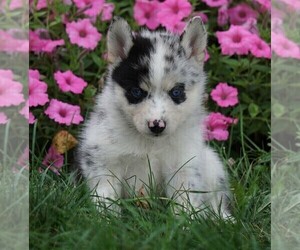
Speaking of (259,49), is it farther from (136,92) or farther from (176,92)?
(136,92)

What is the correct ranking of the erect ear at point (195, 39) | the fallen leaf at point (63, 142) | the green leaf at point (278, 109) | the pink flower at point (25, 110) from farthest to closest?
the fallen leaf at point (63, 142) → the erect ear at point (195, 39) → the pink flower at point (25, 110) → the green leaf at point (278, 109)

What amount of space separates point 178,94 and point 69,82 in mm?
1873

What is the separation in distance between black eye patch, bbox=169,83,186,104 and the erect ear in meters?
0.31

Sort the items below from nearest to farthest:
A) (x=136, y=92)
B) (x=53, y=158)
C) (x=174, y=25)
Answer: (x=136, y=92) < (x=53, y=158) < (x=174, y=25)

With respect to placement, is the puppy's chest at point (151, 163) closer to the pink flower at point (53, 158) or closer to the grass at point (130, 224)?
the grass at point (130, 224)

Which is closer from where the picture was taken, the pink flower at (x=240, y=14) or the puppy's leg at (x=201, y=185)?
the puppy's leg at (x=201, y=185)

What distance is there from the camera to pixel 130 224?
484 cm

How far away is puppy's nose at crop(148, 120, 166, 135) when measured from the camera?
16.6 ft

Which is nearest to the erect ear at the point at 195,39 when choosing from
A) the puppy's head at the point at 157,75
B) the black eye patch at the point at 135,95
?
the puppy's head at the point at 157,75

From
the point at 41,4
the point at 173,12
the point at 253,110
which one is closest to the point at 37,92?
the point at 41,4

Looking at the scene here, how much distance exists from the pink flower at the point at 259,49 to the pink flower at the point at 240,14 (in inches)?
27.4

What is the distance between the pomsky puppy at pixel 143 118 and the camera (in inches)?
205

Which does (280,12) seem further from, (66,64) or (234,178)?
(66,64)

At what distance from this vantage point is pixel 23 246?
13.8 ft
